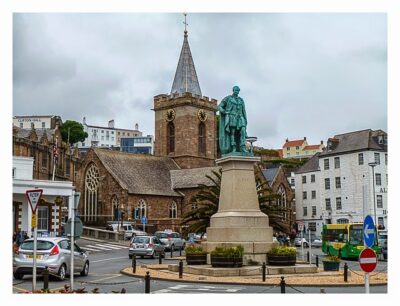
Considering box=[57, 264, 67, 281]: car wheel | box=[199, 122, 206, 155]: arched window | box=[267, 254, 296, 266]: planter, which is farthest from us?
box=[199, 122, 206, 155]: arched window

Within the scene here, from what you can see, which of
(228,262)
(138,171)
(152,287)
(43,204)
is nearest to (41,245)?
(152,287)

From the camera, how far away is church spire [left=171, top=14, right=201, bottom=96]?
80625 mm

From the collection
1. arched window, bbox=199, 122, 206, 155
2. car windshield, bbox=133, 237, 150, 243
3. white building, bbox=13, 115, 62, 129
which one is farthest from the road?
white building, bbox=13, 115, 62, 129

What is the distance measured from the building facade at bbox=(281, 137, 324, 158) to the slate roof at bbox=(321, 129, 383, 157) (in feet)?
242

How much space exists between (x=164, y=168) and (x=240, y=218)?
50931 millimetres

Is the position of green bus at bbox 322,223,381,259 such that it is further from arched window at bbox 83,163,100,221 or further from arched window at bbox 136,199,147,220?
arched window at bbox 83,163,100,221

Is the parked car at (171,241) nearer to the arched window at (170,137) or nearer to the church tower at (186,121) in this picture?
the church tower at (186,121)

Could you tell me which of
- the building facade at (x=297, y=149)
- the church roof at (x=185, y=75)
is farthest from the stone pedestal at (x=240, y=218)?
the building facade at (x=297, y=149)

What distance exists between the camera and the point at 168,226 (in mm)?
66312

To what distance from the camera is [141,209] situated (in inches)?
2547

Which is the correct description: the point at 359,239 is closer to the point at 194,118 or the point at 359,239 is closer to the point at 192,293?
the point at 192,293

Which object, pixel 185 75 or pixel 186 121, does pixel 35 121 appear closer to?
pixel 185 75

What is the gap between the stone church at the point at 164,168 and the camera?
2542 inches

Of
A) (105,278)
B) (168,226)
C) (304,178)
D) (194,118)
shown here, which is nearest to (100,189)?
(168,226)
